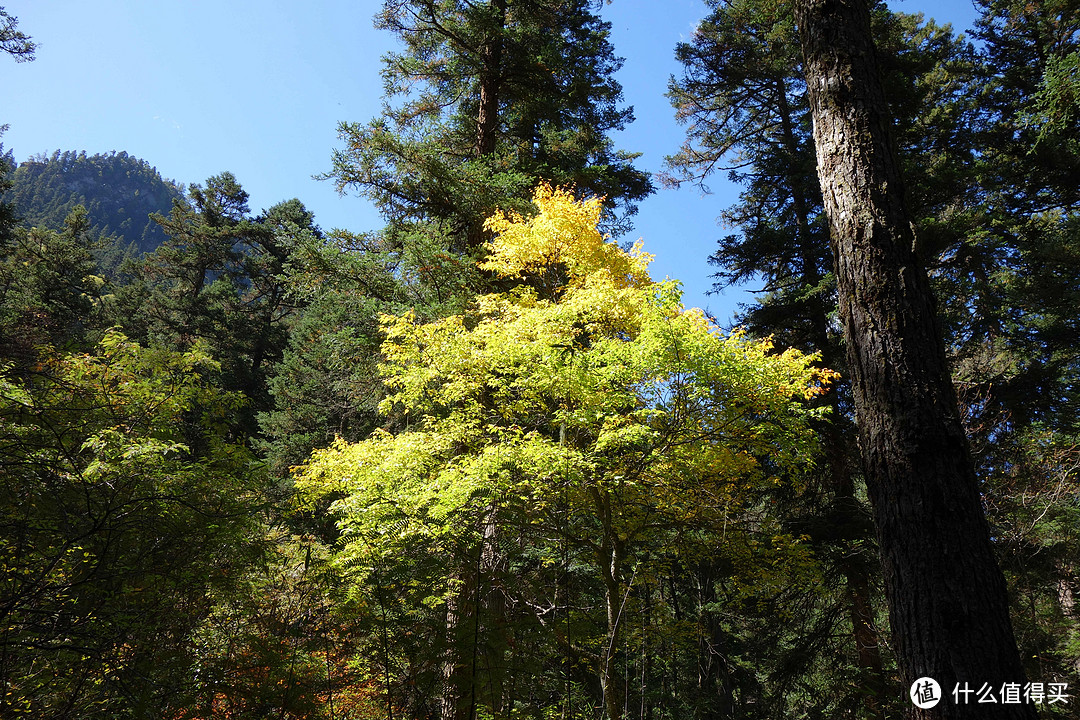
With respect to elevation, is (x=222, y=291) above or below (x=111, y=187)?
below

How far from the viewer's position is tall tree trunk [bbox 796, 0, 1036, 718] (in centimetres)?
196

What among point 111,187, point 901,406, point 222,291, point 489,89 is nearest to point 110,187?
point 111,187

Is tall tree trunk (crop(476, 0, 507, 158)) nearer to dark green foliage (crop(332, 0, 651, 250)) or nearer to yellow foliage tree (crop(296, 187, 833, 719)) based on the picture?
dark green foliage (crop(332, 0, 651, 250))

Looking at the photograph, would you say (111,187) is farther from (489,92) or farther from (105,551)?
(105,551)

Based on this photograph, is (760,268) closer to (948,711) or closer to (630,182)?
(630,182)

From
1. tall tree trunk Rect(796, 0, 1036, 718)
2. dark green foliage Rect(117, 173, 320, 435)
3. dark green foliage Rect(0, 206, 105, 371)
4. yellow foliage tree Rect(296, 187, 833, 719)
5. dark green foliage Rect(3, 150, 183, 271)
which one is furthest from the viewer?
dark green foliage Rect(3, 150, 183, 271)

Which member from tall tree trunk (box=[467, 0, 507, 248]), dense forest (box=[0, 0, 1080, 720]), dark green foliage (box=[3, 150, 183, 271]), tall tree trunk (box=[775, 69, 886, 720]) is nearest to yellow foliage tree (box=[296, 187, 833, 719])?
dense forest (box=[0, 0, 1080, 720])

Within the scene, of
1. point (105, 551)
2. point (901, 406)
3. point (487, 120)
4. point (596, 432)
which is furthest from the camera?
point (487, 120)

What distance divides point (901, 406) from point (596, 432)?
4084 mm

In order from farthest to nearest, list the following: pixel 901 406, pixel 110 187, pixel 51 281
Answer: pixel 110 187
pixel 51 281
pixel 901 406

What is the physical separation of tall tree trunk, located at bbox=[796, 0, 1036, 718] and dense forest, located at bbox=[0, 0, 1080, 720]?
0.05 feet

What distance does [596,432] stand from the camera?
6.20m

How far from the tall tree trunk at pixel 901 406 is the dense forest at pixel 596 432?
0.01 meters

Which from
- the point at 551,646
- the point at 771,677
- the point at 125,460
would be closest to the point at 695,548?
the point at 771,677
